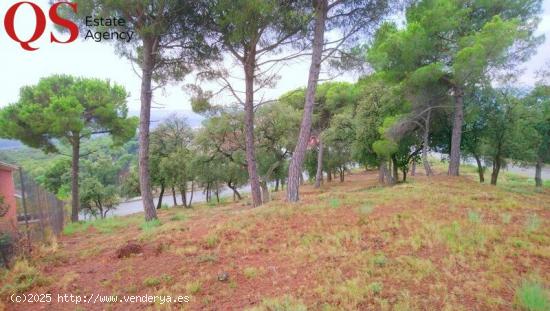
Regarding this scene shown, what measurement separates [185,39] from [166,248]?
258 inches

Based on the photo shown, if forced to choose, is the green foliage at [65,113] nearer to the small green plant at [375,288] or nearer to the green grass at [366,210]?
the green grass at [366,210]

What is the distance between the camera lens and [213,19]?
9203 millimetres

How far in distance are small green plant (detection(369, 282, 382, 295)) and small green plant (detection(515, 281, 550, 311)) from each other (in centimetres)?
120

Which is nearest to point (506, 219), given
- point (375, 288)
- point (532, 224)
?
point (532, 224)

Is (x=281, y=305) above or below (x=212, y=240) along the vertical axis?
below

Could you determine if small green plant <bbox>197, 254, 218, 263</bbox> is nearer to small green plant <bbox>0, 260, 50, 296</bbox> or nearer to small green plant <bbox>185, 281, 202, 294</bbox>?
small green plant <bbox>185, 281, 202, 294</bbox>

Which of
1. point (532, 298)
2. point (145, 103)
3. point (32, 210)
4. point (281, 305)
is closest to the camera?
point (532, 298)

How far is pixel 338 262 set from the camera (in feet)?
14.3

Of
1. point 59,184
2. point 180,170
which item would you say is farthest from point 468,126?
point 59,184

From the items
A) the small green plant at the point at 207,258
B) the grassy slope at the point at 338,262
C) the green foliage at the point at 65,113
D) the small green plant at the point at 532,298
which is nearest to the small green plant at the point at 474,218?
the grassy slope at the point at 338,262

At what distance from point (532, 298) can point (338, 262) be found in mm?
2045

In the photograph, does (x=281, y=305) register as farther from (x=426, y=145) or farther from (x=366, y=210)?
(x=426, y=145)

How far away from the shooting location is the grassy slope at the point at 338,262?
133 inches

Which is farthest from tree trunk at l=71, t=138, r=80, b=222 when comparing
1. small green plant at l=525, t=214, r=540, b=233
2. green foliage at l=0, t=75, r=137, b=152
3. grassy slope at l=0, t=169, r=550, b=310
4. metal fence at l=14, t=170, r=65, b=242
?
small green plant at l=525, t=214, r=540, b=233
